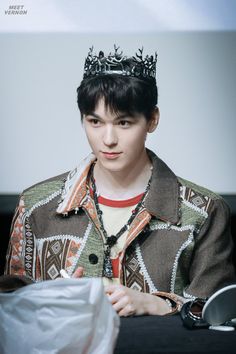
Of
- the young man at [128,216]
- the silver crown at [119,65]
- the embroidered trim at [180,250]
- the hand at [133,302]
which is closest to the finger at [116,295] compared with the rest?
the hand at [133,302]

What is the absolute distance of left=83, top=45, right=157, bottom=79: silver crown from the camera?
76.2 inches

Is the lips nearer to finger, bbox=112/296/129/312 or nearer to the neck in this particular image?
the neck

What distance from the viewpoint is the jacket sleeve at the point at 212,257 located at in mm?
1922

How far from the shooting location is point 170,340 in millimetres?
1455

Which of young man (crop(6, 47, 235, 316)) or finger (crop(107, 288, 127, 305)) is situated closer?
finger (crop(107, 288, 127, 305))

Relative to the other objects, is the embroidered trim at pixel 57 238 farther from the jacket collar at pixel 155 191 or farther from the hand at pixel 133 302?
the hand at pixel 133 302

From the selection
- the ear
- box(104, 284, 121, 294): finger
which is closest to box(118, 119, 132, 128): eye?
the ear

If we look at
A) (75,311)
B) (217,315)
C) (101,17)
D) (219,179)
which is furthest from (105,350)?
(101,17)

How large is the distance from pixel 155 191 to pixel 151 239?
140 mm

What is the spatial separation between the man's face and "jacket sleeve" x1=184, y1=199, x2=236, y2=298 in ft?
0.94

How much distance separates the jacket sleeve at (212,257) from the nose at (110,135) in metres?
0.35

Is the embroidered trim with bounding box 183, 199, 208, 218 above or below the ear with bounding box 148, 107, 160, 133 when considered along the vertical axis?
below

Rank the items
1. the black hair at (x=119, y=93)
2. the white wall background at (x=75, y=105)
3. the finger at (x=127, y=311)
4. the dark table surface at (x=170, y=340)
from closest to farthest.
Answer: the dark table surface at (x=170, y=340) → the finger at (x=127, y=311) → the black hair at (x=119, y=93) → the white wall background at (x=75, y=105)

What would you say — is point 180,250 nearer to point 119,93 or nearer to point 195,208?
point 195,208
